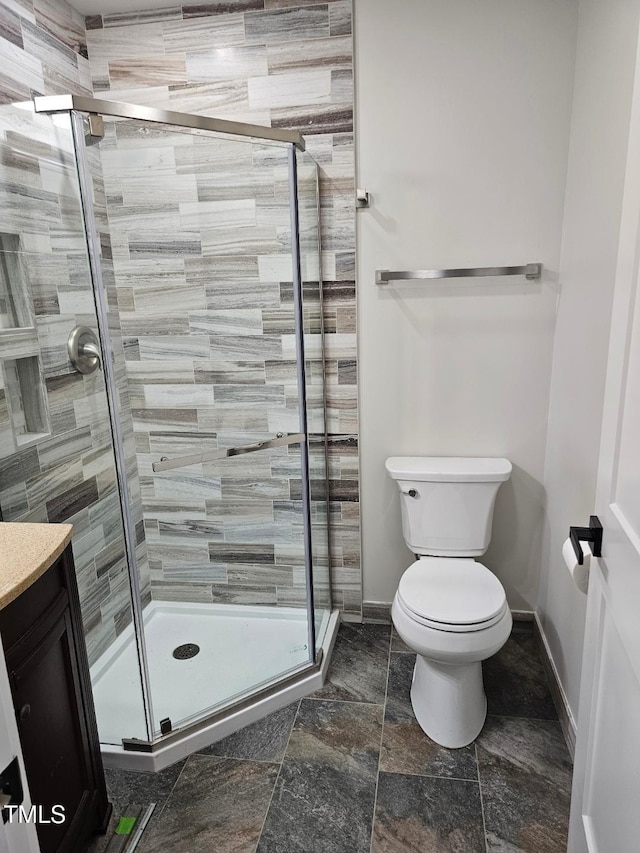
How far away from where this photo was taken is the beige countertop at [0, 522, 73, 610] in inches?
43.4

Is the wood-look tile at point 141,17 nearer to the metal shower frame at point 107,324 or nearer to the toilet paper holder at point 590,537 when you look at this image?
the metal shower frame at point 107,324

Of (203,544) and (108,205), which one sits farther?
(203,544)

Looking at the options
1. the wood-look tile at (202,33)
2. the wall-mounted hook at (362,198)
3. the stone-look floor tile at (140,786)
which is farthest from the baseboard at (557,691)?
the wood-look tile at (202,33)

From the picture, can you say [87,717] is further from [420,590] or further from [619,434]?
[619,434]

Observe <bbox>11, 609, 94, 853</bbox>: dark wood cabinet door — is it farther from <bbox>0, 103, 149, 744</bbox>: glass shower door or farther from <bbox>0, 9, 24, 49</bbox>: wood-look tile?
<bbox>0, 9, 24, 49</bbox>: wood-look tile

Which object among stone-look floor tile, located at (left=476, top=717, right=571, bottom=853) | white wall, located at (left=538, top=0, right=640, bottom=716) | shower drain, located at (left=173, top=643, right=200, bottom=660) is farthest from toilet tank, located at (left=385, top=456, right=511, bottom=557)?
shower drain, located at (left=173, top=643, right=200, bottom=660)

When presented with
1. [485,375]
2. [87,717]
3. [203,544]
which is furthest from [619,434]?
[203,544]

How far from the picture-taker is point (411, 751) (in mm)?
1849

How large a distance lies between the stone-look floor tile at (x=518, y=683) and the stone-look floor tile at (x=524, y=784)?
1.9 inches

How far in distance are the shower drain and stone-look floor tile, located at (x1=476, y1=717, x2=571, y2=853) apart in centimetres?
108

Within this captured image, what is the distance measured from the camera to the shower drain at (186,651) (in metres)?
2.11

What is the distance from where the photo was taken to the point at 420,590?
193cm

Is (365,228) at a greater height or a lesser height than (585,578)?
greater

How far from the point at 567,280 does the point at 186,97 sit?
5.36ft
